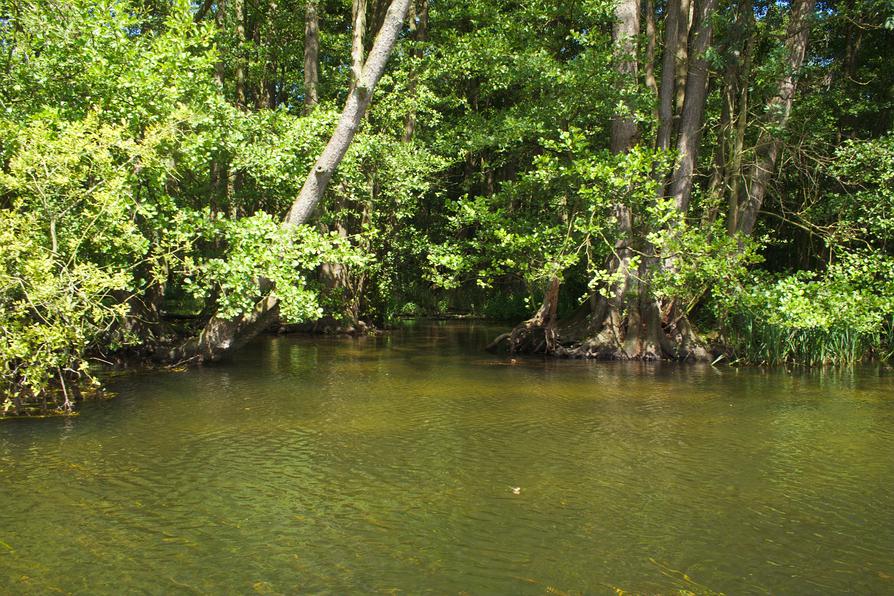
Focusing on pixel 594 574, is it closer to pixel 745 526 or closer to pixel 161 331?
pixel 745 526

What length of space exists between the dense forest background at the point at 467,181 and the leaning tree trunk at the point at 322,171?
0.05 metres

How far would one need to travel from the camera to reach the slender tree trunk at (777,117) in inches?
642

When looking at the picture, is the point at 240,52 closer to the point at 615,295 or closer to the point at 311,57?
the point at 311,57

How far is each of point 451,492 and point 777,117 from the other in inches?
548

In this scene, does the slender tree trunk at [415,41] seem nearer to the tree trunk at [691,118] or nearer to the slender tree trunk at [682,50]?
the slender tree trunk at [682,50]

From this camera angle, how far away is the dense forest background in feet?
36.4

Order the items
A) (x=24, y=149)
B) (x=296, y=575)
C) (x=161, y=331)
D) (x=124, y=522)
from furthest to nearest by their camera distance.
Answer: (x=161, y=331), (x=24, y=149), (x=124, y=522), (x=296, y=575)

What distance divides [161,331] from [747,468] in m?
12.9

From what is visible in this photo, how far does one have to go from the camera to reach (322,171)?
563 inches

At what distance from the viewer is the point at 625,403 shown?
11.0 m

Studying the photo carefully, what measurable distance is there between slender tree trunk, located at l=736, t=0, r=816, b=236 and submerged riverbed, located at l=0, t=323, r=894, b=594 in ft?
21.5

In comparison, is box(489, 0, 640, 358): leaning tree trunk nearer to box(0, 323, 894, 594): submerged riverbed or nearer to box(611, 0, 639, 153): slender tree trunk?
box(611, 0, 639, 153): slender tree trunk

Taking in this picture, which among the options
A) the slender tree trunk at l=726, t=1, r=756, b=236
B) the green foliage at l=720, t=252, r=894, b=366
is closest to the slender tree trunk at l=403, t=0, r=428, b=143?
the slender tree trunk at l=726, t=1, r=756, b=236

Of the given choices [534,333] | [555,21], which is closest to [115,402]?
[534,333]
